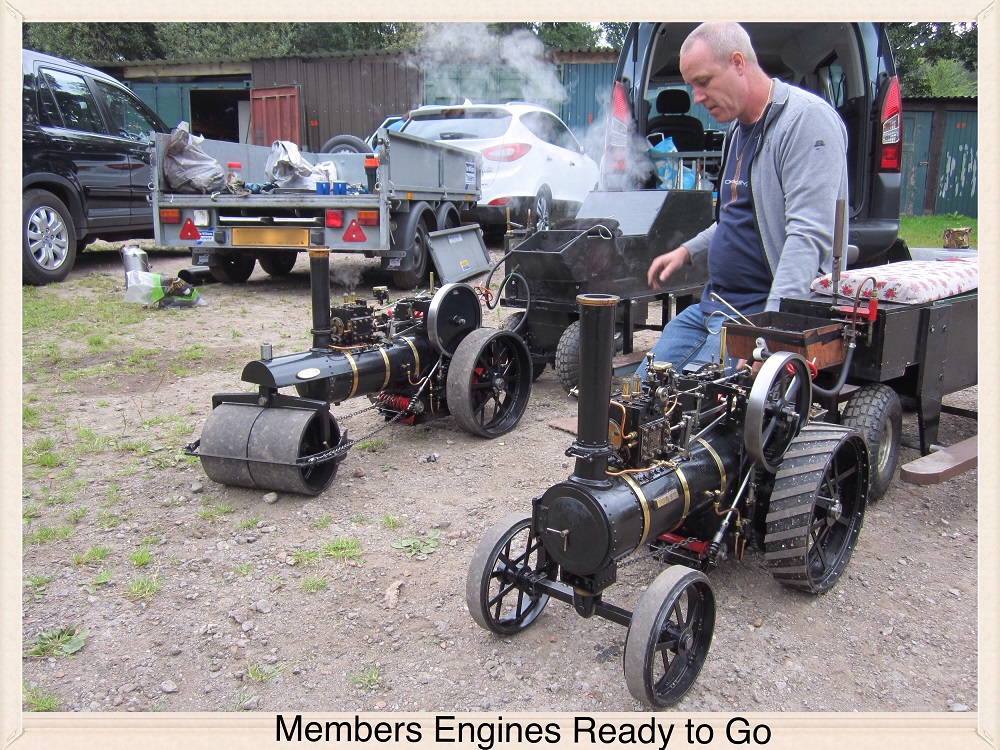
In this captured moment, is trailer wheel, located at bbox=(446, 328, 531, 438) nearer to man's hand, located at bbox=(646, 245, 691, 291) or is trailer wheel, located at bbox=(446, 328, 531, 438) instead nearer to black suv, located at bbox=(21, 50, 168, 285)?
man's hand, located at bbox=(646, 245, 691, 291)

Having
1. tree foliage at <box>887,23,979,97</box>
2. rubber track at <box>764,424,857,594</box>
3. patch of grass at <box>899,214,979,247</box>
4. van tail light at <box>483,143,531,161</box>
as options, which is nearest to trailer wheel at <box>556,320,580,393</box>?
rubber track at <box>764,424,857,594</box>

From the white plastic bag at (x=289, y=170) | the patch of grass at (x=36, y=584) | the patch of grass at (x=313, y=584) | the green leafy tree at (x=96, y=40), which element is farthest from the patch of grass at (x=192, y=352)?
the green leafy tree at (x=96, y=40)

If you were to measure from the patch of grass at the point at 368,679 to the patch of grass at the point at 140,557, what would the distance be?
122 cm

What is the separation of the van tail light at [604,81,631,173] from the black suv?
581cm

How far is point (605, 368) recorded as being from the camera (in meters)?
2.22

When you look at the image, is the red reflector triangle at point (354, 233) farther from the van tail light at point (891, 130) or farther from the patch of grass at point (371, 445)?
the van tail light at point (891, 130)

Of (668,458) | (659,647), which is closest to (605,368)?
(668,458)

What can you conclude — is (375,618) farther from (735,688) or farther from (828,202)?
(828,202)

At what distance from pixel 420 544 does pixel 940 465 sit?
2492 mm

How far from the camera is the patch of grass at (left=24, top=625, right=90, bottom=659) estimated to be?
265 cm

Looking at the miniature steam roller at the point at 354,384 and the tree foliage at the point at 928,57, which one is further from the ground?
the tree foliage at the point at 928,57

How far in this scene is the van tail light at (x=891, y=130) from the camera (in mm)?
4891

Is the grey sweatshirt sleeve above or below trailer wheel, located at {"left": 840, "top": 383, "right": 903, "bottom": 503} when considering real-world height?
above

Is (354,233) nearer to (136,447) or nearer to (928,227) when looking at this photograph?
(136,447)
